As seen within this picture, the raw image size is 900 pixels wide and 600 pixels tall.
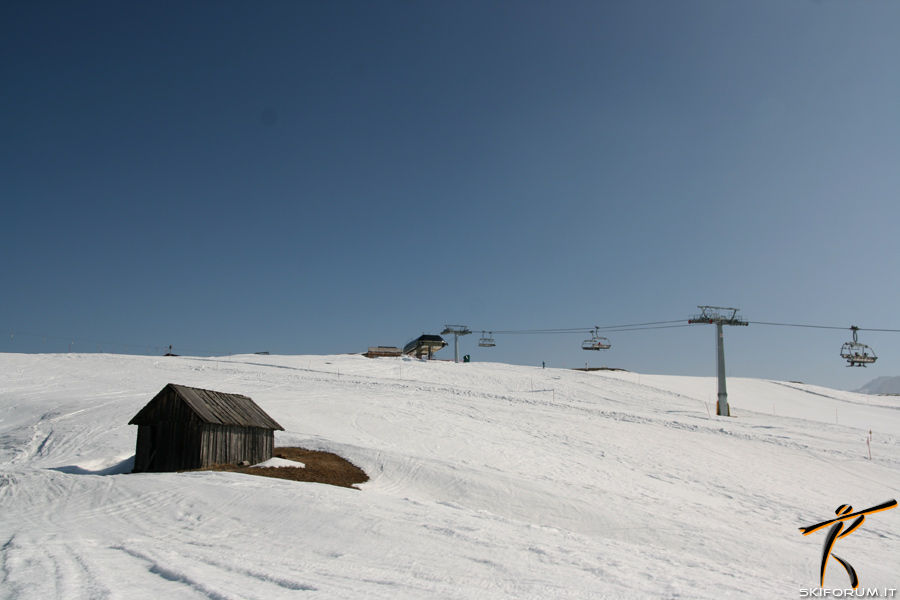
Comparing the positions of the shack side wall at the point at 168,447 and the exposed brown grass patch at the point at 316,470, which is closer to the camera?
the exposed brown grass patch at the point at 316,470

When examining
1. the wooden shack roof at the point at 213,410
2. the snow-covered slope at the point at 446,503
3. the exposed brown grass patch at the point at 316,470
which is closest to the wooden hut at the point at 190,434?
the wooden shack roof at the point at 213,410

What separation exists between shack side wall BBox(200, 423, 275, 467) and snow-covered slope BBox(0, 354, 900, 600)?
2252mm

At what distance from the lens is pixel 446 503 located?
50.2ft

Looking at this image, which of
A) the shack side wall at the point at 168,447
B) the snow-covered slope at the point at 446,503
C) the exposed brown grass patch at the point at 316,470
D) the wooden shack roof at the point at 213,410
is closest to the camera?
the snow-covered slope at the point at 446,503

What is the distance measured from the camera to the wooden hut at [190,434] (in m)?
19.0

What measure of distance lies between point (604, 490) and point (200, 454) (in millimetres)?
14035

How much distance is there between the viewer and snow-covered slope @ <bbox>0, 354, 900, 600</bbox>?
8.32m

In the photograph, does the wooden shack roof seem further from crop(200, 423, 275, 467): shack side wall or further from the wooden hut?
crop(200, 423, 275, 467): shack side wall

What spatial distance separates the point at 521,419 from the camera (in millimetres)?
35688

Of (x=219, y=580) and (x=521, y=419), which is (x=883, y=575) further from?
(x=521, y=419)

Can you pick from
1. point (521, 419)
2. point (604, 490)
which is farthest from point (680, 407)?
point (604, 490)

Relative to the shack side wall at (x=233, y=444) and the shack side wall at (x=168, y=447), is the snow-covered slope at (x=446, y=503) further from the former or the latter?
the shack side wall at (x=233, y=444)

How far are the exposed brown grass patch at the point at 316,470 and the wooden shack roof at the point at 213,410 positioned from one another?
5.32 feet

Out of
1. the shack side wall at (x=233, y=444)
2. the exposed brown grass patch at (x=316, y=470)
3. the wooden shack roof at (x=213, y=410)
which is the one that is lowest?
the exposed brown grass patch at (x=316, y=470)
